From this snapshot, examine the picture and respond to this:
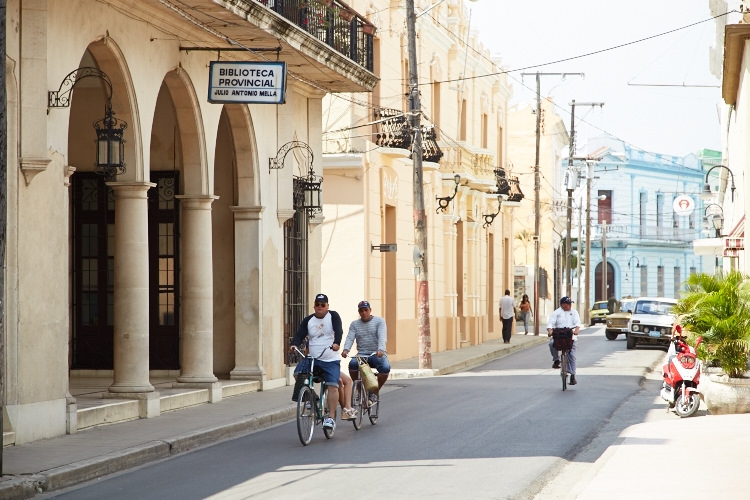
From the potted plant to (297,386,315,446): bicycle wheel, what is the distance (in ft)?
20.5

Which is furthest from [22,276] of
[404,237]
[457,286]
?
[457,286]

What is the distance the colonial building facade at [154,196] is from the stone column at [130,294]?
0.02m

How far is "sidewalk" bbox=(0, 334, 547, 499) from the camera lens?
36.8 feet

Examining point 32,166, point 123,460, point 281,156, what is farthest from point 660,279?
point 123,460

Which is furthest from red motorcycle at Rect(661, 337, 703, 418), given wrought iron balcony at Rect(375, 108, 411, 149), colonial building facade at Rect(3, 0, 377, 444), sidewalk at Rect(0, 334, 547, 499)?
wrought iron balcony at Rect(375, 108, 411, 149)

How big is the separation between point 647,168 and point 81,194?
71.8 meters

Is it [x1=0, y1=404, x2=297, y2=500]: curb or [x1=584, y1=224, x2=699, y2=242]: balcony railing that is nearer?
[x1=0, y1=404, x2=297, y2=500]: curb

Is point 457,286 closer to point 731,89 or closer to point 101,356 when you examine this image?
point 731,89

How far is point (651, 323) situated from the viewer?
3831cm

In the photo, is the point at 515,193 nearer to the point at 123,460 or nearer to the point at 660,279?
the point at 123,460

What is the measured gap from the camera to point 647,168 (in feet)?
291

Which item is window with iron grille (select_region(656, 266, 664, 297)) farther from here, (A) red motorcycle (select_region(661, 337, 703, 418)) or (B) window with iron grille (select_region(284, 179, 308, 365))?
(A) red motorcycle (select_region(661, 337, 703, 418))

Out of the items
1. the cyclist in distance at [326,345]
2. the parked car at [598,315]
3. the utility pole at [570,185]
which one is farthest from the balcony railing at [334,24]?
the parked car at [598,315]

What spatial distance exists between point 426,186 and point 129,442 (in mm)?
23899
